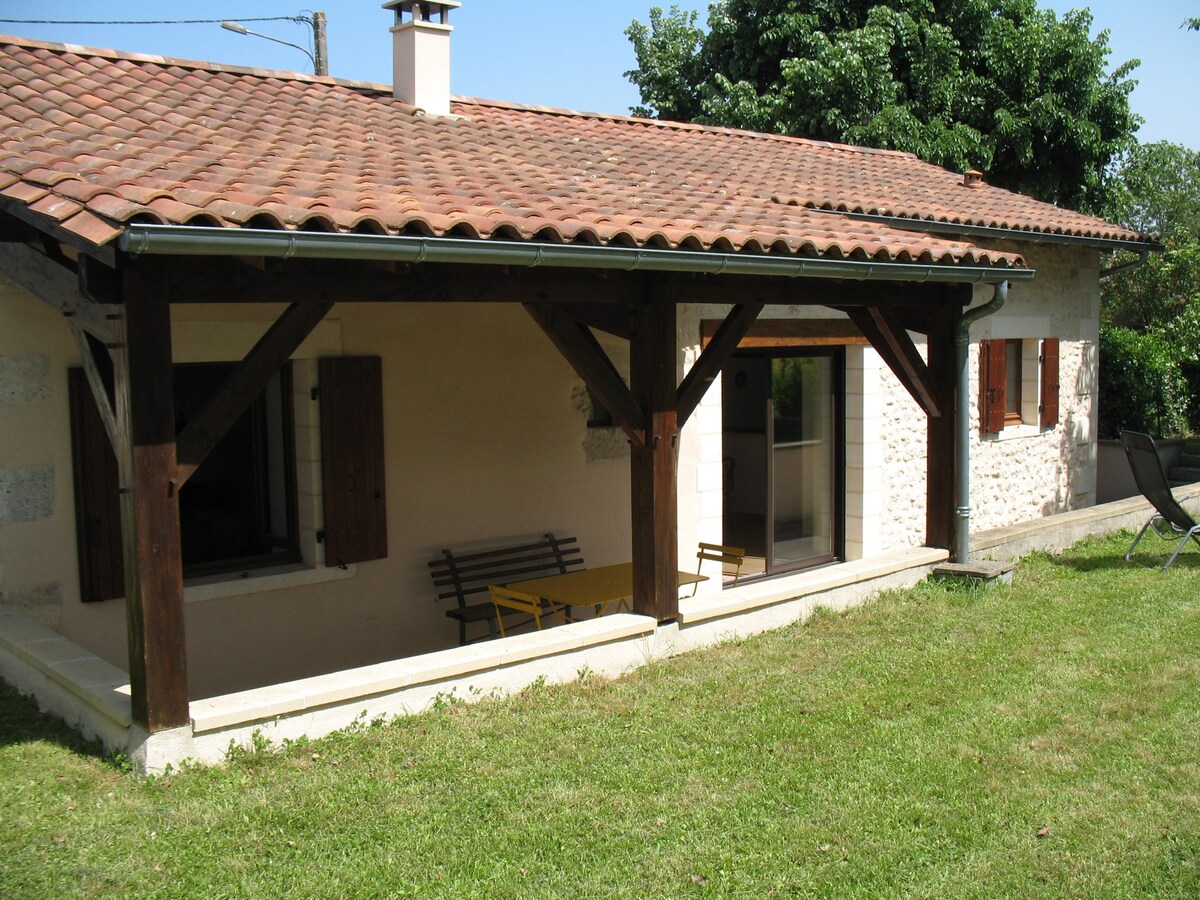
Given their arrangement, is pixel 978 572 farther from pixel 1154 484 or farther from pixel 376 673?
pixel 376 673

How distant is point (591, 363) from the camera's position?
235 inches

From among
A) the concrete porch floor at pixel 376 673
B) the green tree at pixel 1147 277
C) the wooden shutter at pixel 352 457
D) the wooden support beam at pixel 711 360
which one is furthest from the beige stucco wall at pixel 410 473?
the green tree at pixel 1147 277

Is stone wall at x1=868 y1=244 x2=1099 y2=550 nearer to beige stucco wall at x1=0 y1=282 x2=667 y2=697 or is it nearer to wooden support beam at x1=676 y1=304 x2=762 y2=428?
beige stucco wall at x1=0 y1=282 x2=667 y2=697

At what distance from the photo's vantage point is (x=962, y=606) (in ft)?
25.3

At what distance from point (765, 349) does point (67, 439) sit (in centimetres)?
507

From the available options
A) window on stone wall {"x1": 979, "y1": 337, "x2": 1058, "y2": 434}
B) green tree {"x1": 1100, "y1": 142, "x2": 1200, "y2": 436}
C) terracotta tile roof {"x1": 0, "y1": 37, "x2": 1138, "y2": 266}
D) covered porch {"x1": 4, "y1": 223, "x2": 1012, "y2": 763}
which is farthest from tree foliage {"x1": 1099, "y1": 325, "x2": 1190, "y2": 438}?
covered porch {"x1": 4, "y1": 223, "x2": 1012, "y2": 763}

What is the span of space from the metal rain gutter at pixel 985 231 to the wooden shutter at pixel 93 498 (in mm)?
4964

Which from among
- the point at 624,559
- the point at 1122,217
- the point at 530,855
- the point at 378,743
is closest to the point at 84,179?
the point at 378,743

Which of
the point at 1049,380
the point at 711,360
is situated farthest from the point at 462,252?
the point at 1049,380

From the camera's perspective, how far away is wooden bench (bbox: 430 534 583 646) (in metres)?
7.66

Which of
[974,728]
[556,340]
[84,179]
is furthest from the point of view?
[556,340]

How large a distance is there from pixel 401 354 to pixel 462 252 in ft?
9.10

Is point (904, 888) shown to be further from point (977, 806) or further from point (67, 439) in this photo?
point (67, 439)

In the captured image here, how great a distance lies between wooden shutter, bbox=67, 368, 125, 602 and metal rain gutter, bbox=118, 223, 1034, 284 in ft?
7.06
